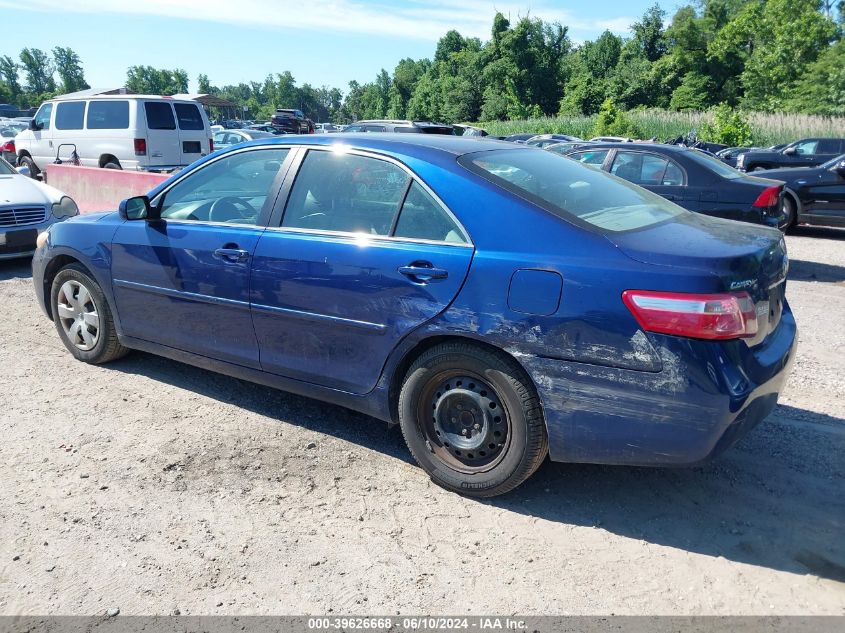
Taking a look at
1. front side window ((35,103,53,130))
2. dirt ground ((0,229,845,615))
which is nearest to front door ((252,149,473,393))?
dirt ground ((0,229,845,615))

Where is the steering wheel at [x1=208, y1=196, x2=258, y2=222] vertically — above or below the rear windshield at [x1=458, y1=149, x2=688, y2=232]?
below

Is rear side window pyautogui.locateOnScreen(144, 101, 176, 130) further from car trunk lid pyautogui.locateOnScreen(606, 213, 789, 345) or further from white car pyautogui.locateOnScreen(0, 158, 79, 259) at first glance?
car trunk lid pyautogui.locateOnScreen(606, 213, 789, 345)

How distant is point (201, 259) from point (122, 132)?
39.0ft

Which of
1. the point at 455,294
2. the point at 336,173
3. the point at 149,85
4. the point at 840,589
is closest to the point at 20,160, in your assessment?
the point at 336,173

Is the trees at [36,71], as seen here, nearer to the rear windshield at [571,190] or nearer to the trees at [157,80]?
the trees at [157,80]

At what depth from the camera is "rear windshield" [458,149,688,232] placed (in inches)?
131

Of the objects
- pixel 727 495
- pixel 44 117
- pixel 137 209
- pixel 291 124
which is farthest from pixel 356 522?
pixel 291 124

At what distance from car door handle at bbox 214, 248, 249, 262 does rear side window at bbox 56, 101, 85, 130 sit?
522 inches

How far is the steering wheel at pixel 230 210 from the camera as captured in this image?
414 centimetres

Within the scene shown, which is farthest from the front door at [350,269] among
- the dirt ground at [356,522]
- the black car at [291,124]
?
the black car at [291,124]

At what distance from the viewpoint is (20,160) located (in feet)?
55.5

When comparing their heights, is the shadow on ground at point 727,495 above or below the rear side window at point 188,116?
below

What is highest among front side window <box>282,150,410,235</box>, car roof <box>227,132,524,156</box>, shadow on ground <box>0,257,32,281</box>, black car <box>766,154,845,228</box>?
car roof <box>227,132,524,156</box>

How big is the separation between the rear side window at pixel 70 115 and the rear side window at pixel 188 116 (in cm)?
205
